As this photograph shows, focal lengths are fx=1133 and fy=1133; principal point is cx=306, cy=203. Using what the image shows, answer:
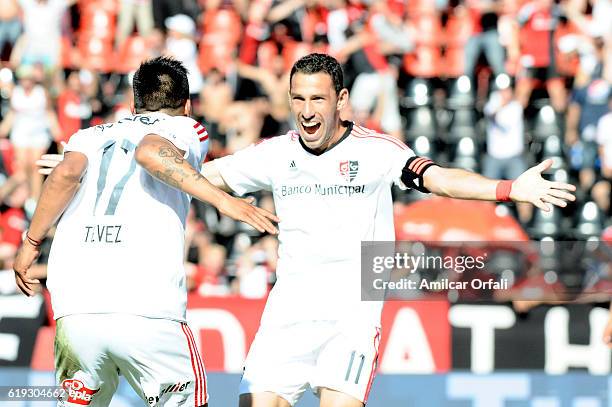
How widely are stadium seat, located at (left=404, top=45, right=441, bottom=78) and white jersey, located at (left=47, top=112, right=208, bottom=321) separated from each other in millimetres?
9901

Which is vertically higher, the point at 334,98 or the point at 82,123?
the point at 82,123

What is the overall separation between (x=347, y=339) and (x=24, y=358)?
3.98 metres

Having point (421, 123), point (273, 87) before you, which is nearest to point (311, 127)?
point (273, 87)

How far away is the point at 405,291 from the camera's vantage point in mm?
10055

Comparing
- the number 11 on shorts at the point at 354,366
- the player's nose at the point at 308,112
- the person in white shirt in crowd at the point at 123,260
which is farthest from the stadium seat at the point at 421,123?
the person in white shirt in crowd at the point at 123,260

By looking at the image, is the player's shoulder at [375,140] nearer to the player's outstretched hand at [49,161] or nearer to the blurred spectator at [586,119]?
the player's outstretched hand at [49,161]

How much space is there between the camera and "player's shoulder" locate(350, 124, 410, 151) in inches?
251

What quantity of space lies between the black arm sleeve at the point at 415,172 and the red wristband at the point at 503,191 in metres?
0.48

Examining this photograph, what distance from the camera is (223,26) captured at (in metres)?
15.2

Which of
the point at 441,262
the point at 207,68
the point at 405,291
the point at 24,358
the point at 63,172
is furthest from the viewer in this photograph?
the point at 207,68

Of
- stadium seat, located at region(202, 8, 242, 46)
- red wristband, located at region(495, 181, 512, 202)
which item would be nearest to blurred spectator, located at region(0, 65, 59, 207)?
stadium seat, located at region(202, 8, 242, 46)

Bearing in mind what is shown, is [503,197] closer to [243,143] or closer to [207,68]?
[243,143]

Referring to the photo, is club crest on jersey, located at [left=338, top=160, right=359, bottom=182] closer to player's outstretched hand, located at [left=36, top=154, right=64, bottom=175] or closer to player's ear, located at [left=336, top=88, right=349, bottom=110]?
player's ear, located at [left=336, top=88, right=349, bottom=110]

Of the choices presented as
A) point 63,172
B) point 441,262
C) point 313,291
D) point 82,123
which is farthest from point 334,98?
point 82,123
